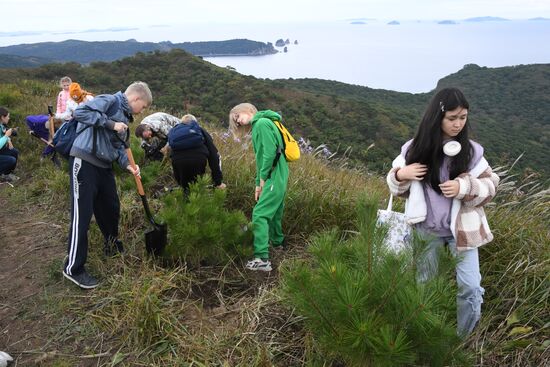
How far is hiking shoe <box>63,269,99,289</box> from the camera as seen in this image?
3.13m

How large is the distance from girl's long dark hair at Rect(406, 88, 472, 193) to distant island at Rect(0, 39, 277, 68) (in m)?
77.9

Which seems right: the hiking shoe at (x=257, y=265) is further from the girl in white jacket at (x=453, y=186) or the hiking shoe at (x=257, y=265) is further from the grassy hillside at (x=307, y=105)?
the grassy hillside at (x=307, y=105)

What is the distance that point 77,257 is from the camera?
313 centimetres

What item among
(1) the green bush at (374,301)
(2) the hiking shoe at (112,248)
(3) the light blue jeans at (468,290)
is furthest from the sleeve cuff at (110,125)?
(3) the light blue jeans at (468,290)

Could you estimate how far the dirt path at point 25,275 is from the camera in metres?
2.72

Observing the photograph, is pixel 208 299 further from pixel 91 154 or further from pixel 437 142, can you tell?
pixel 437 142

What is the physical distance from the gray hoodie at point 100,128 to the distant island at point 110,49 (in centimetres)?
→ 7667

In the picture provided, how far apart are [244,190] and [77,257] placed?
1967mm

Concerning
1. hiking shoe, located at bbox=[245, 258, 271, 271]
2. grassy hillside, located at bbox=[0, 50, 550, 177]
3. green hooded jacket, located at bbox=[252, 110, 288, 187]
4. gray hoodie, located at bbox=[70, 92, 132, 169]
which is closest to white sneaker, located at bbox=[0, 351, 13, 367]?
gray hoodie, located at bbox=[70, 92, 132, 169]

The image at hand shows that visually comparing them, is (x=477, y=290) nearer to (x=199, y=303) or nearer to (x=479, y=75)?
(x=199, y=303)

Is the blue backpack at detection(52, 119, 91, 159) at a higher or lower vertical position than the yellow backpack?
higher

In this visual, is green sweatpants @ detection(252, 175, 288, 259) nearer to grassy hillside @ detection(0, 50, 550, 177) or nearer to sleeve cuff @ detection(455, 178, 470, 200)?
sleeve cuff @ detection(455, 178, 470, 200)

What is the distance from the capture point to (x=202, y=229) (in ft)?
10.0

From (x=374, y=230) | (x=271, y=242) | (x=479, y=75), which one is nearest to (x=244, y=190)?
(x=271, y=242)
